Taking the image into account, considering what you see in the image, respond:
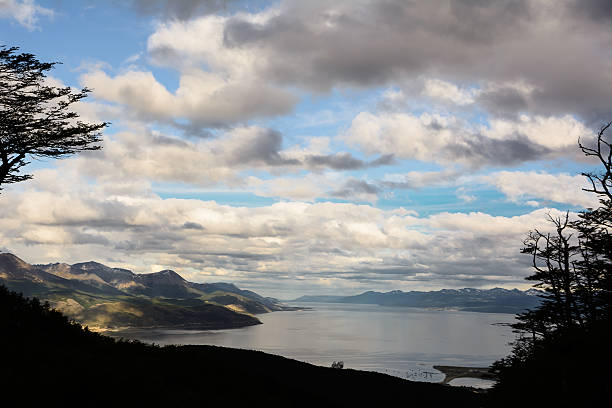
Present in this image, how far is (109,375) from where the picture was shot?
17.5m

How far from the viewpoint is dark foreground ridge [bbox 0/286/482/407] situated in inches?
599

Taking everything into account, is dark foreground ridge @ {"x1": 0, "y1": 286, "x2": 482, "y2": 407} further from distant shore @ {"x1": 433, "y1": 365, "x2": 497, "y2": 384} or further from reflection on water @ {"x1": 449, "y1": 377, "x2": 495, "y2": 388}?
distant shore @ {"x1": 433, "y1": 365, "x2": 497, "y2": 384}

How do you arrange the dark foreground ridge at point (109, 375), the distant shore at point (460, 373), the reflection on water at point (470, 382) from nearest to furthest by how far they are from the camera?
1. the dark foreground ridge at point (109, 375)
2. the reflection on water at point (470, 382)
3. the distant shore at point (460, 373)

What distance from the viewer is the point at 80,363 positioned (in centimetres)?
1855

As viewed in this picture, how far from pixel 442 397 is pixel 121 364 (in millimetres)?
42610

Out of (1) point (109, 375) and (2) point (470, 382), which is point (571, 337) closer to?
(1) point (109, 375)

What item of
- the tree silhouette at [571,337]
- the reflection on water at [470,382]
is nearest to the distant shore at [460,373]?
the reflection on water at [470,382]

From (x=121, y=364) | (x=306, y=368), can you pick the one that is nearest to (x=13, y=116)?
(x=121, y=364)

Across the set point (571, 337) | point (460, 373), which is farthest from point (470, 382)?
point (571, 337)

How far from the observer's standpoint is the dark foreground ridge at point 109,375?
599 inches

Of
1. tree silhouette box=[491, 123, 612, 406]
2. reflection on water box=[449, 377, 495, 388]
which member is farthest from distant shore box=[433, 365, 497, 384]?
tree silhouette box=[491, 123, 612, 406]

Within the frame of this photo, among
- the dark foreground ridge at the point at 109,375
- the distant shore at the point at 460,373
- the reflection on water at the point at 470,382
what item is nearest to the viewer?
the dark foreground ridge at the point at 109,375

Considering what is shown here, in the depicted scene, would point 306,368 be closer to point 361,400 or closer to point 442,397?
point 361,400

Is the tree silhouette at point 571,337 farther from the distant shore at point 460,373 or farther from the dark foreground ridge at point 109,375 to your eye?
the distant shore at point 460,373
